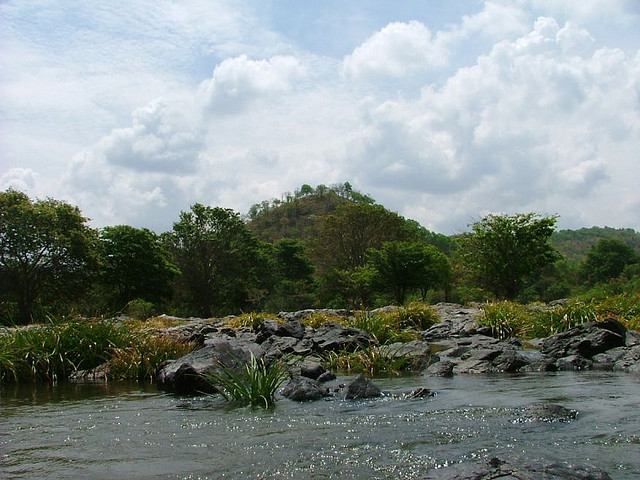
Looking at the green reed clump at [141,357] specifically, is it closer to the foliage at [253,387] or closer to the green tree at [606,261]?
the foliage at [253,387]

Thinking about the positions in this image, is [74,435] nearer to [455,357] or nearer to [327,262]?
[455,357]

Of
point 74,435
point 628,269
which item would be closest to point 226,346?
point 74,435

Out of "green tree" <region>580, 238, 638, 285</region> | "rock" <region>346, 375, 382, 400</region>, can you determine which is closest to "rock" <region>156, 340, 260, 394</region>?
"rock" <region>346, 375, 382, 400</region>

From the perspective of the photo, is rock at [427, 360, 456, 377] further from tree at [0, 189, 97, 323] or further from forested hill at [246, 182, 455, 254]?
forested hill at [246, 182, 455, 254]

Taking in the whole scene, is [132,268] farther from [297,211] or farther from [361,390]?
[297,211]

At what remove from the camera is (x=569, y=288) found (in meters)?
76.8

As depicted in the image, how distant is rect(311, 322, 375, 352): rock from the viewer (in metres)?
14.8

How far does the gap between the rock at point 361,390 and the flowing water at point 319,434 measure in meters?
0.22

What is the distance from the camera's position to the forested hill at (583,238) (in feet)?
513

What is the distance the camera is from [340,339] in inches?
591

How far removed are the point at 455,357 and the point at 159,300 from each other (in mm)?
40243

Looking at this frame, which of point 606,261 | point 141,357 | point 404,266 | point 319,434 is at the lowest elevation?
point 319,434

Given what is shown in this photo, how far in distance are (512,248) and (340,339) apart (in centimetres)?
2449

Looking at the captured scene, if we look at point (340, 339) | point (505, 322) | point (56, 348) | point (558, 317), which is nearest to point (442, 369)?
point (340, 339)
